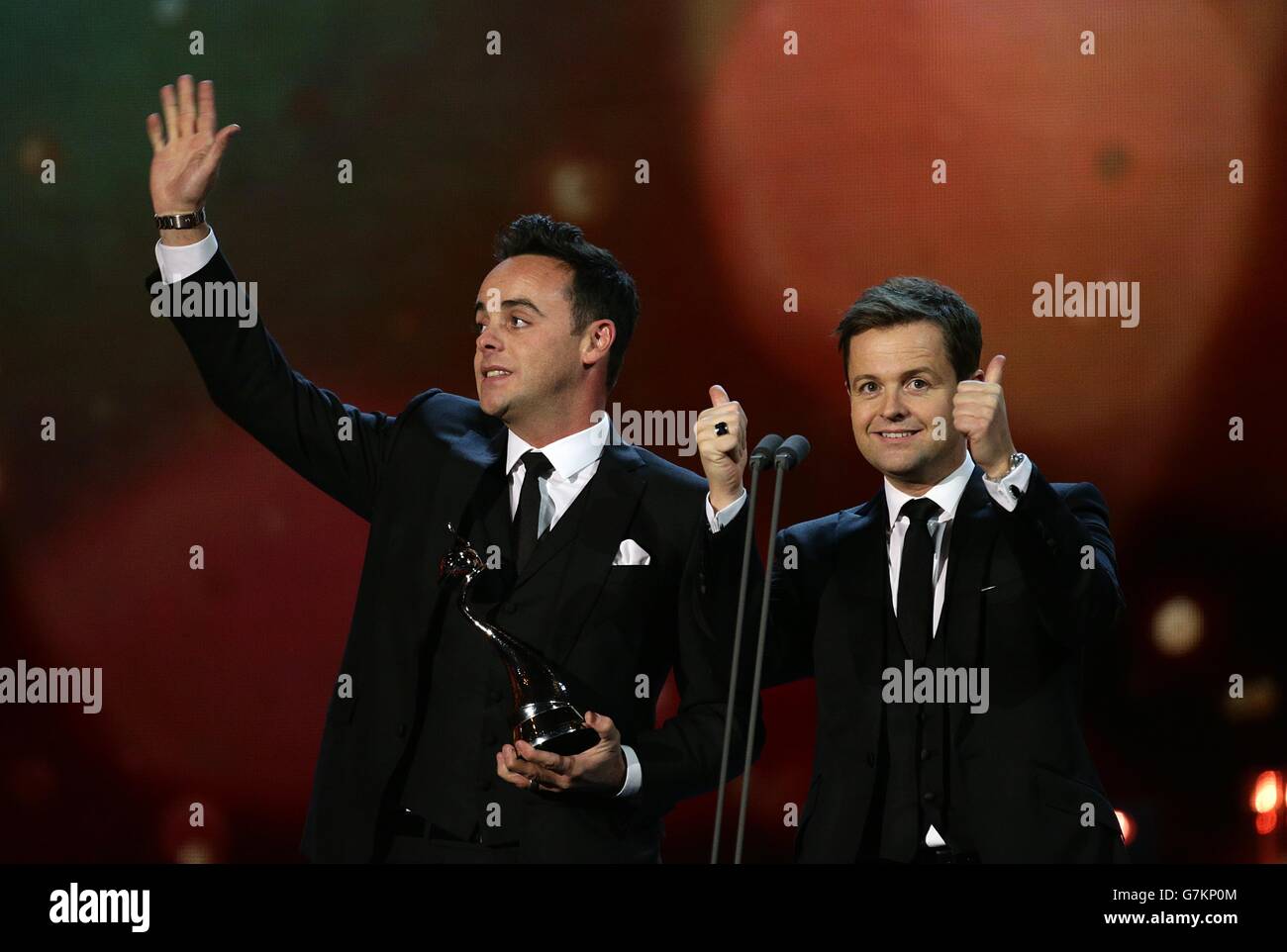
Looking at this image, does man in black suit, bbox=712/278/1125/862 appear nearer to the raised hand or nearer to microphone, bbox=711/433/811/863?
microphone, bbox=711/433/811/863

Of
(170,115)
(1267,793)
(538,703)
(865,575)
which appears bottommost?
(1267,793)

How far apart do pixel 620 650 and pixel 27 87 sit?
2140 millimetres

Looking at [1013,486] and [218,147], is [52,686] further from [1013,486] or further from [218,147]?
[1013,486]

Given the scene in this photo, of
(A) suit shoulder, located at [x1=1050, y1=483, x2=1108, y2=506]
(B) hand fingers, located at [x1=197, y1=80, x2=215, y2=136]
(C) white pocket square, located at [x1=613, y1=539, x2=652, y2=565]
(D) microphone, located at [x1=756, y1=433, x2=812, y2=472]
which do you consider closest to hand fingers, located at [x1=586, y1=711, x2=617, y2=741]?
Answer: (C) white pocket square, located at [x1=613, y1=539, x2=652, y2=565]

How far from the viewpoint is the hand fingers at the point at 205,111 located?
3.38 metres

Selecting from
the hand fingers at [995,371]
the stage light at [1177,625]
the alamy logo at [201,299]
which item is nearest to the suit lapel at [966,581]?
the hand fingers at [995,371]

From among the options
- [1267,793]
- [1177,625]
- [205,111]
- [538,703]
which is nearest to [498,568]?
[538,703]

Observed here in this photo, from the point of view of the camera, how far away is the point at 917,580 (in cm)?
325

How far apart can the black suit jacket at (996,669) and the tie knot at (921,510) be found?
0.15ft

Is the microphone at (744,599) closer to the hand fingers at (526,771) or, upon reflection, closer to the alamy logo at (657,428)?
the hand fingers at (526,771)

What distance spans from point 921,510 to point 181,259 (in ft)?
5.08

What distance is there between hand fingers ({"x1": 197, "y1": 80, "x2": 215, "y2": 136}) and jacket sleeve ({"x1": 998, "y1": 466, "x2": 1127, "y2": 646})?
176cm

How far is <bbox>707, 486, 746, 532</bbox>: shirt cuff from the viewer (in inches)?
122

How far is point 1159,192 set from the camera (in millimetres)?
4008
